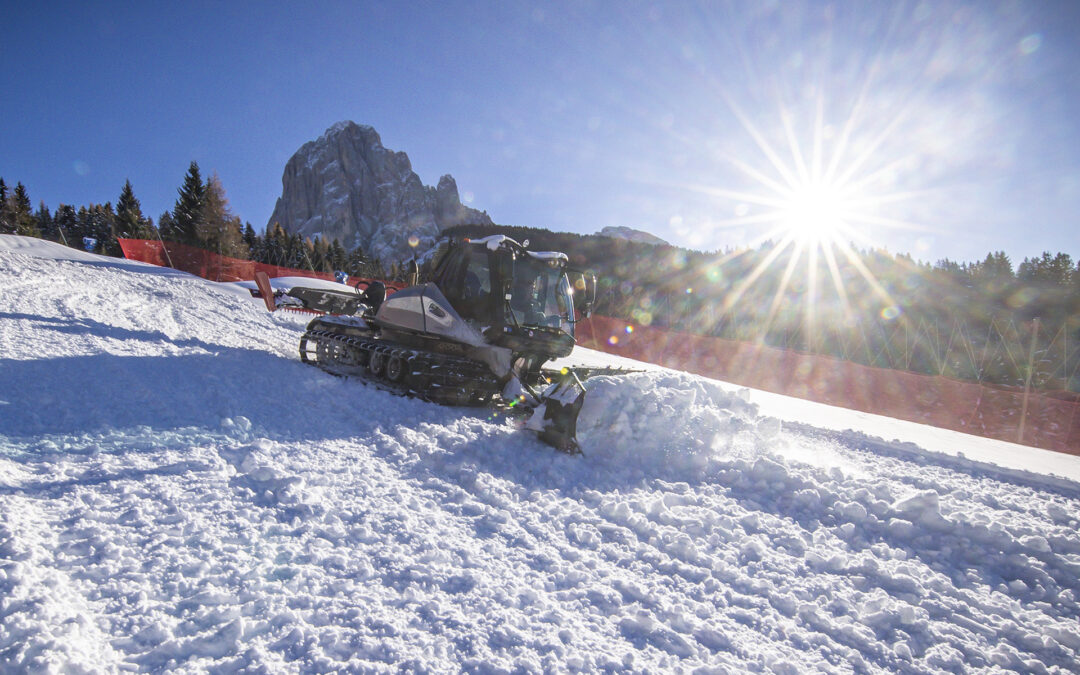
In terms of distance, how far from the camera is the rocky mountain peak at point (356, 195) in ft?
575

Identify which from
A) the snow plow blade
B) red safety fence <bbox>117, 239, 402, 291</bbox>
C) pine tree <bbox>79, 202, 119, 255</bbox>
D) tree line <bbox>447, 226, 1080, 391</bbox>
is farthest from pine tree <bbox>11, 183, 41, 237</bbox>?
the snow plow blade

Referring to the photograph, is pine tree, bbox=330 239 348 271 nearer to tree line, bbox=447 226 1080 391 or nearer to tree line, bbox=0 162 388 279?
tree line, bbox=0 162 388 279

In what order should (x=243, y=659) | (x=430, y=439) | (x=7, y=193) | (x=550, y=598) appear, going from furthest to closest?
(x=7, y=193) → (x=430, y=439) → (x=550, y=598) → (x=243, y=659)

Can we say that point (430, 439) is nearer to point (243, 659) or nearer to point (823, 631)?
point (243, 659)

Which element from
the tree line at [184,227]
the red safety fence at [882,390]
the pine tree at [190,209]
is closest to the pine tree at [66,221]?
the tree line at [184,227]

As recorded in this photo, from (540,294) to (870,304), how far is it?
Result: 43.4 m

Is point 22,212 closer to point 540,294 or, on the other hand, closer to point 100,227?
point 100,227

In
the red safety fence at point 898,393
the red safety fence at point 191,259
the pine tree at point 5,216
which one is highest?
the pine tree at point 5,216

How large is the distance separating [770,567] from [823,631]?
58 cm

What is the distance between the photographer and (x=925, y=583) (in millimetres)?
3236

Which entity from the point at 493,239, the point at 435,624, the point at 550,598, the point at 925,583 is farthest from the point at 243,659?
the point at 493,239

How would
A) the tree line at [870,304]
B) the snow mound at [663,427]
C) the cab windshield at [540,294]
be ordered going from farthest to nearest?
the tree line at [870,304]
the cab windshield at [540,294]
the snow mound at [663,427]

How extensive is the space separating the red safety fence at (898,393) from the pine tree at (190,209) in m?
47.3

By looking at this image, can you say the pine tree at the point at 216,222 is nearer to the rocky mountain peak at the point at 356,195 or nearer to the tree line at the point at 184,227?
the tree line at the point at 184,227
